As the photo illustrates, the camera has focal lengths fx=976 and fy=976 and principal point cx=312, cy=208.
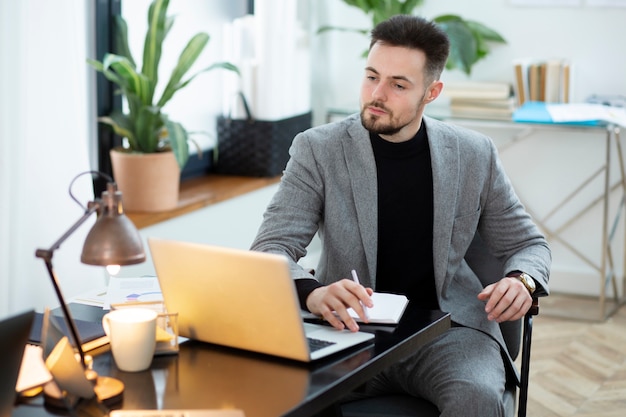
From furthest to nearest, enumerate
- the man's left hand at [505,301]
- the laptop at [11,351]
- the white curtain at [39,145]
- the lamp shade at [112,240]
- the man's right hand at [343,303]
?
1. the white curtain at [39,145]
2. the man's left hand at [505,301]
3. the man's right hand at [343,303]
4. the lamp shade at [112,240]
5. the laptop at [11,351]

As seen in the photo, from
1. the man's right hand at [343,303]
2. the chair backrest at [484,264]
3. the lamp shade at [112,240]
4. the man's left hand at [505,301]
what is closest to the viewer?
the lamp shade at [112,240]

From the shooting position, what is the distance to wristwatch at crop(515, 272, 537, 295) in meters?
2.31

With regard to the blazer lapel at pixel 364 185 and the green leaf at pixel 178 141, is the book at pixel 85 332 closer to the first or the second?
the blazer lapel at pixel 364 185

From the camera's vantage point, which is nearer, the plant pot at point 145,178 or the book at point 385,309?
the book at point 385,309

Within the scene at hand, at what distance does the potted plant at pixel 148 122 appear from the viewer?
133 inches

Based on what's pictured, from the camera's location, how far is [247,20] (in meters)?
4.28

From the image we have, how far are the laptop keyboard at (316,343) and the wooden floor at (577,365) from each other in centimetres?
172

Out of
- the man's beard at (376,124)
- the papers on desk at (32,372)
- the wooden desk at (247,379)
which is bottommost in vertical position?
the wooden desk at (247,379)

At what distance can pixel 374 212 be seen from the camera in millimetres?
2436

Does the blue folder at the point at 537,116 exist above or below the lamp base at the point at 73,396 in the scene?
above

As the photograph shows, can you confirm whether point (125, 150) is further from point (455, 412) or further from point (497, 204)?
point (455, 412)

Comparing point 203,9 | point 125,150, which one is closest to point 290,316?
point 125,150

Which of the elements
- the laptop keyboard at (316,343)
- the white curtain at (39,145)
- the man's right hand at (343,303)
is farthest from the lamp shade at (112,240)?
the white curtain at (39,145)

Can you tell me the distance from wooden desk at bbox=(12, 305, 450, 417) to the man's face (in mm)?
717
